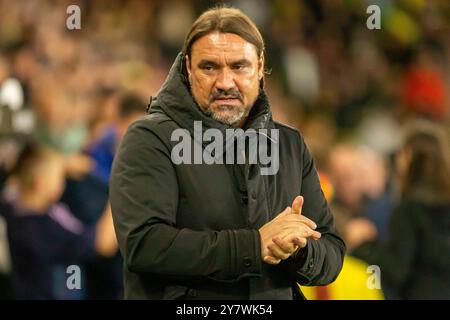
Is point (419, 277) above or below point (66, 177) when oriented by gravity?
below

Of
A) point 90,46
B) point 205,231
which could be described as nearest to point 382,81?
point 90,46

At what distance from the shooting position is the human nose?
4.83 ft

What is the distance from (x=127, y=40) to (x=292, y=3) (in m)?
0.65

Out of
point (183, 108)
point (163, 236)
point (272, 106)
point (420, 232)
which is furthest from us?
point (272, 106)

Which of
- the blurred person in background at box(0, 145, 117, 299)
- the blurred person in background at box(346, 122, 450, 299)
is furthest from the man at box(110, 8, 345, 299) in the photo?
the blurred person in background at box(0, 145, 117, 299)

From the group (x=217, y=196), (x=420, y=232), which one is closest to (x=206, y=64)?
(x=217, y=196)

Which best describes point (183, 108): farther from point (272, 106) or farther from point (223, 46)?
point (272, 106)

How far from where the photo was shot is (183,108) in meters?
1.45

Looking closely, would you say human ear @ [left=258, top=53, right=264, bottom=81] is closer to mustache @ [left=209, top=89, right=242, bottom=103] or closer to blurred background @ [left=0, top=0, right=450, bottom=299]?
mustache @ [left=209, top=89, right=242, bottom=103]

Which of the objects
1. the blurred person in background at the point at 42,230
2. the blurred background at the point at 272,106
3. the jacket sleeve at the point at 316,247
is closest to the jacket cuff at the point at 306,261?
the jacket sleeve at the point at 316,247

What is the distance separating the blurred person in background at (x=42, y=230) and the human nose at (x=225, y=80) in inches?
60.3

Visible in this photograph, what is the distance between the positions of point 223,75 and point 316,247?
0.34 meters

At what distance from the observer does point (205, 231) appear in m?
1.38

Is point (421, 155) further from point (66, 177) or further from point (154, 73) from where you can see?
point (66, 177)
